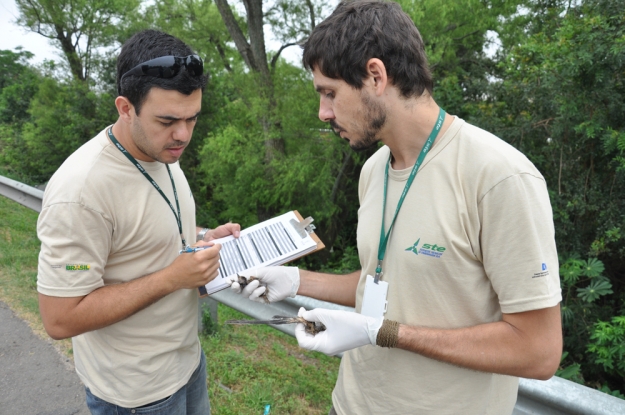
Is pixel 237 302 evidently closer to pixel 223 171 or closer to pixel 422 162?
pixel 422 162

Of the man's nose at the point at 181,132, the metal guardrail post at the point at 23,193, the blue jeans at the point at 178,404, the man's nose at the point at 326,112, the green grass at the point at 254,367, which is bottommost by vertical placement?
the green grass at the point at 254,367

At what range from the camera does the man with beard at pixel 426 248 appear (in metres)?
1.31

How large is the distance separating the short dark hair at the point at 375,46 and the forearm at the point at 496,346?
2.67 ft

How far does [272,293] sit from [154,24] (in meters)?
12.2

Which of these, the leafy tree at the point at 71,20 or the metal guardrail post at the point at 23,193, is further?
the leafy tree at the point at 71,20

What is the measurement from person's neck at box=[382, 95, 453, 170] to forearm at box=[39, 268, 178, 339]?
1.01 m

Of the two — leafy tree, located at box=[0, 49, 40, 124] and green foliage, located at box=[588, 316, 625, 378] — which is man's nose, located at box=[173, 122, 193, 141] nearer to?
green foliage, located at box=[588, 316, 625, 378]

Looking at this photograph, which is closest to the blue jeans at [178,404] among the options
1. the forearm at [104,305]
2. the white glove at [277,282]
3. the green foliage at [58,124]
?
the forearm at [104,305]

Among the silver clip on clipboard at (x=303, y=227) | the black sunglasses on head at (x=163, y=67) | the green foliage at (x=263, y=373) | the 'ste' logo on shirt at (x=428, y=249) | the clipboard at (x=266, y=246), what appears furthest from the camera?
the green foliage at (x=263, y=373)

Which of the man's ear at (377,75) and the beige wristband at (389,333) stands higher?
the man's ear at (377,75)

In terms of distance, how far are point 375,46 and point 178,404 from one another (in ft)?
5.60

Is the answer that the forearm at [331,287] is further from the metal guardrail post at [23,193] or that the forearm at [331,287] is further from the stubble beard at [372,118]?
the metal guardrail post at [23,193]

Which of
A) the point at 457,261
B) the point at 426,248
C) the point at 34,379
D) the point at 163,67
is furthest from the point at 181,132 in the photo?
the point at 34,379

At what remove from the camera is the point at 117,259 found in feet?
5.92
